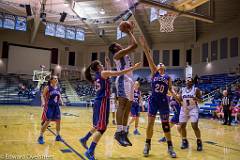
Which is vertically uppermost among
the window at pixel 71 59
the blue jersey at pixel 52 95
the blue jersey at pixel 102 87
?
the window at pixel 71 59

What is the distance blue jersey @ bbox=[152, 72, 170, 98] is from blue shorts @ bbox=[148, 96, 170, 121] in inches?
3.4

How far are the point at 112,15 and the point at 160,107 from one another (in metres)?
22.0

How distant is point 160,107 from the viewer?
552 cm

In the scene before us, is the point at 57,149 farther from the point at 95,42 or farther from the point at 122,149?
the point at 95,42

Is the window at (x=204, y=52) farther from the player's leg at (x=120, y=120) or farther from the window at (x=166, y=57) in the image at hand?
the player's leg at (x=120, y=120)

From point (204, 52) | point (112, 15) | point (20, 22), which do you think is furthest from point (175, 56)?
point (20, 22)

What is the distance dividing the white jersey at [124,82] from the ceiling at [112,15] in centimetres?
1729

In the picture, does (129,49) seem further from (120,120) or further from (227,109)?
(227,109)

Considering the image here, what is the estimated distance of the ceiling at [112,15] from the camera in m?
23.3

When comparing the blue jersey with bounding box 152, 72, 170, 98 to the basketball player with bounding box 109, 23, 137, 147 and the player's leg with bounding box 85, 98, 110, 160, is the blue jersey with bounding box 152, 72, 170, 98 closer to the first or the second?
the basketball player with bounding box 109, 23, 137, 147

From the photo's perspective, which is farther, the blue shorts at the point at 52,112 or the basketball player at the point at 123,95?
the blue shorts at the point at 52,112

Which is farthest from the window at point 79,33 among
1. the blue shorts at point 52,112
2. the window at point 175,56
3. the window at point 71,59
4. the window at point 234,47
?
the blue shorts at point 52,112

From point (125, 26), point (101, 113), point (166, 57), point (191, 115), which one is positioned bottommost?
point (191, 115)

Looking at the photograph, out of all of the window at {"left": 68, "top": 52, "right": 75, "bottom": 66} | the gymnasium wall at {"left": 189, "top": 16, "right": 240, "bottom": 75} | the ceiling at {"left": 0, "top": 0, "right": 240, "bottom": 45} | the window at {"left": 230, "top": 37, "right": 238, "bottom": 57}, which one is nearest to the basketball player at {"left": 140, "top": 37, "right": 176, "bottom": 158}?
the ceiling at {"left": 0, "top": 0, "right": 240, "bottom": 45}
